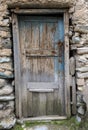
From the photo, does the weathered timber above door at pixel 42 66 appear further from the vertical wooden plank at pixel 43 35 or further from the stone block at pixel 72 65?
the stone block at pixel 72 65

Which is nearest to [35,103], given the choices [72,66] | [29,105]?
[29,105]

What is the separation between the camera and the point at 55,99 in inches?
175

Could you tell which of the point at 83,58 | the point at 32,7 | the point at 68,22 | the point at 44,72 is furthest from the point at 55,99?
the point at 32,7

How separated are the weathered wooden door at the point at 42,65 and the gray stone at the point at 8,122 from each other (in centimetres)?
36

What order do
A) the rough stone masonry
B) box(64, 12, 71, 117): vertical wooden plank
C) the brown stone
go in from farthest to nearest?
Result: the brown stone → box(64, 12, 71, 117): vertical wooden plank → the rough stone masonry

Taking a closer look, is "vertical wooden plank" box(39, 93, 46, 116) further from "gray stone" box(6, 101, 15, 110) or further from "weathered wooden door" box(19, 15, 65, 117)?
"gray stone" box(6, 101, 15, 110)

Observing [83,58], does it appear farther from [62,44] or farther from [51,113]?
[51,113]

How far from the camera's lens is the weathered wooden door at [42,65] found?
13.9ft

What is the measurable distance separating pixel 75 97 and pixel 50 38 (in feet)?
3.60

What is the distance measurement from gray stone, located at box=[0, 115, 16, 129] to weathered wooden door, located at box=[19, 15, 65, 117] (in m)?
0.36

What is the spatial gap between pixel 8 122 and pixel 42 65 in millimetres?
1114

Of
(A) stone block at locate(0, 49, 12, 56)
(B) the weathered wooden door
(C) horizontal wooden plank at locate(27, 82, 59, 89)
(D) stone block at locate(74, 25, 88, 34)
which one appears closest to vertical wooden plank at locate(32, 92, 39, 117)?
(B) the weathered wooden door

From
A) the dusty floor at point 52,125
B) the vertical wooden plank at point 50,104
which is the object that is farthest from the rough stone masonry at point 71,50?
the vertical wooden plank at point 50,104

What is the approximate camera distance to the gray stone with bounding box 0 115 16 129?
13.2ft
